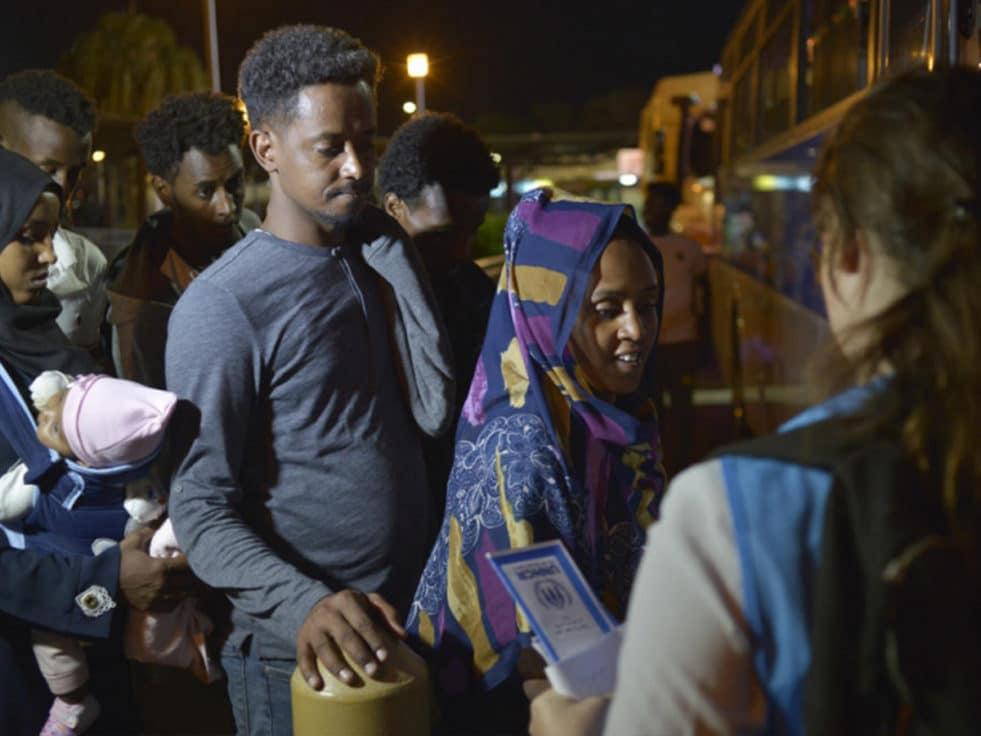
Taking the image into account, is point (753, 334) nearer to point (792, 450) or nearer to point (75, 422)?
point (75, 422)

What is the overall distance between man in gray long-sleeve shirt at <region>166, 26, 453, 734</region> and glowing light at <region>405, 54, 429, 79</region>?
447 inches

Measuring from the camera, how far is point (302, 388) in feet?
7.78

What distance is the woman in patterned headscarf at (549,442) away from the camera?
7.14 feet

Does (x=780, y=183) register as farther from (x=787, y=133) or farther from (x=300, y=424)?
(x=300, y=424)

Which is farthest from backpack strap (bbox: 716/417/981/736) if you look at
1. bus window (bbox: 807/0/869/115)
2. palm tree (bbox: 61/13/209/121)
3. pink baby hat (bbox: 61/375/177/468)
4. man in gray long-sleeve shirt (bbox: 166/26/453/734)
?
palm tree (bbox: 61/13/209/121)

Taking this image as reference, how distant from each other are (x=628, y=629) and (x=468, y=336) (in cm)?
213

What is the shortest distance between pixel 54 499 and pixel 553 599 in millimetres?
1432

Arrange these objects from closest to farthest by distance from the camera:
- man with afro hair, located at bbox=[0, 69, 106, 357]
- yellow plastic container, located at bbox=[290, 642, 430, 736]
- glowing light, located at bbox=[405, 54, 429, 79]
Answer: yellow plastic container, located at bbox=[290, 642, 430, 736]
man with afro hair, located at bbox=[0, 69, 106, 357]
glowing light, located at bbox=[405, 54, 429, 79]

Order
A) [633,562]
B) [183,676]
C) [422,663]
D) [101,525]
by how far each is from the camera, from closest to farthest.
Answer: [422,663]
[633,562]
[101,525]
[183,676]

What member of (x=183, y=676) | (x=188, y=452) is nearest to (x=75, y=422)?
(x=188, y=452)

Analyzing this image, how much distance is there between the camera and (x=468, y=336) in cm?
334

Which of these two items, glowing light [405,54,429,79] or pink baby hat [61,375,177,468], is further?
glowing light [405,54,429,79]

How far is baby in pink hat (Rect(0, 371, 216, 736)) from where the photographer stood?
2.27m

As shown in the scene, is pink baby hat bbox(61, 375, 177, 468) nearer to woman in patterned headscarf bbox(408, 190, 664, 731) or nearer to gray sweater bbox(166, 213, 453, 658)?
gray sweater bbox(166, 213, 453, 658)
